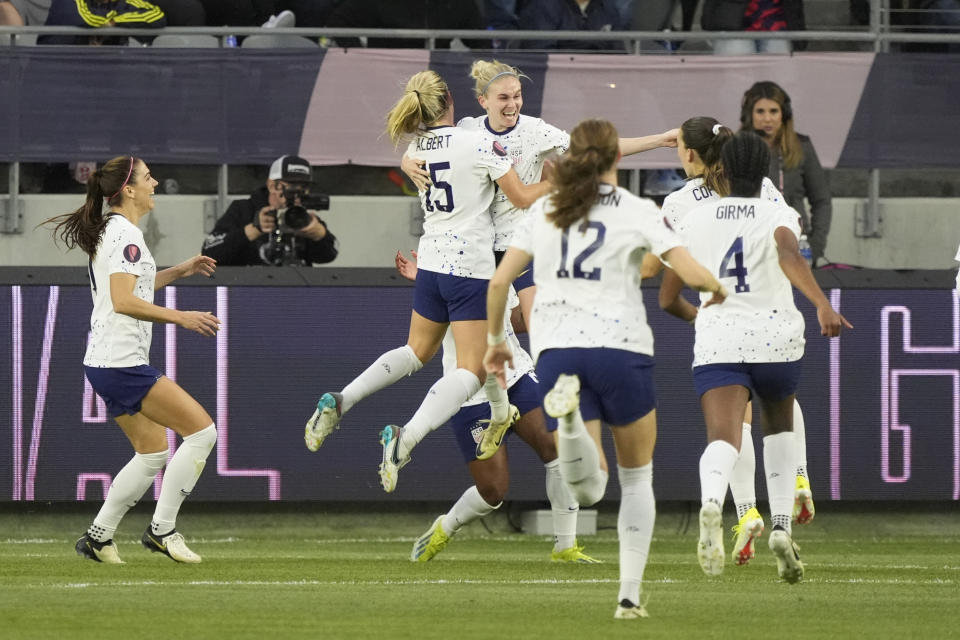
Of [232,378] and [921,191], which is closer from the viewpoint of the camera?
[232,378]

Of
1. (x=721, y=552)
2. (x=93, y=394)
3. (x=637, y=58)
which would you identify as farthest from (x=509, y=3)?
(x=721, y=552)

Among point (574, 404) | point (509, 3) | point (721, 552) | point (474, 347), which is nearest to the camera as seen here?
point (574, 404)

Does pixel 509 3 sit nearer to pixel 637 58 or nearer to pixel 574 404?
pixel 637 58

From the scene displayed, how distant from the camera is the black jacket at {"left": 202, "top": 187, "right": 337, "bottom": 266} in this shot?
42.0ft

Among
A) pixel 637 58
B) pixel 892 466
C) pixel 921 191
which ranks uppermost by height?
pixel 637 58

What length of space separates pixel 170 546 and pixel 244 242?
3360 millimetres

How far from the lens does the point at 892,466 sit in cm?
1275

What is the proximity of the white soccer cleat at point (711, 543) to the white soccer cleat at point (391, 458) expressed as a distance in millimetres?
2205

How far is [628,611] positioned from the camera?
7289mm

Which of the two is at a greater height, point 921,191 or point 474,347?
point 921,191

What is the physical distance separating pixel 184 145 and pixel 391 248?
173cm

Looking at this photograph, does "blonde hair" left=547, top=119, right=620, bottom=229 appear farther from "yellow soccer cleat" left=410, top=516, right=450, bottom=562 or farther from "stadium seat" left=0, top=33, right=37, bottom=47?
"stadium seat" left=0, top=33, right=37, bottom=47

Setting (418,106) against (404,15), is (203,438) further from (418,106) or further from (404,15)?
(404,15)

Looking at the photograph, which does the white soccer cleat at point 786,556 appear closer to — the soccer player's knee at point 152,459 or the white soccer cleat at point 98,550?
the soccer player's knee at point 152,459
